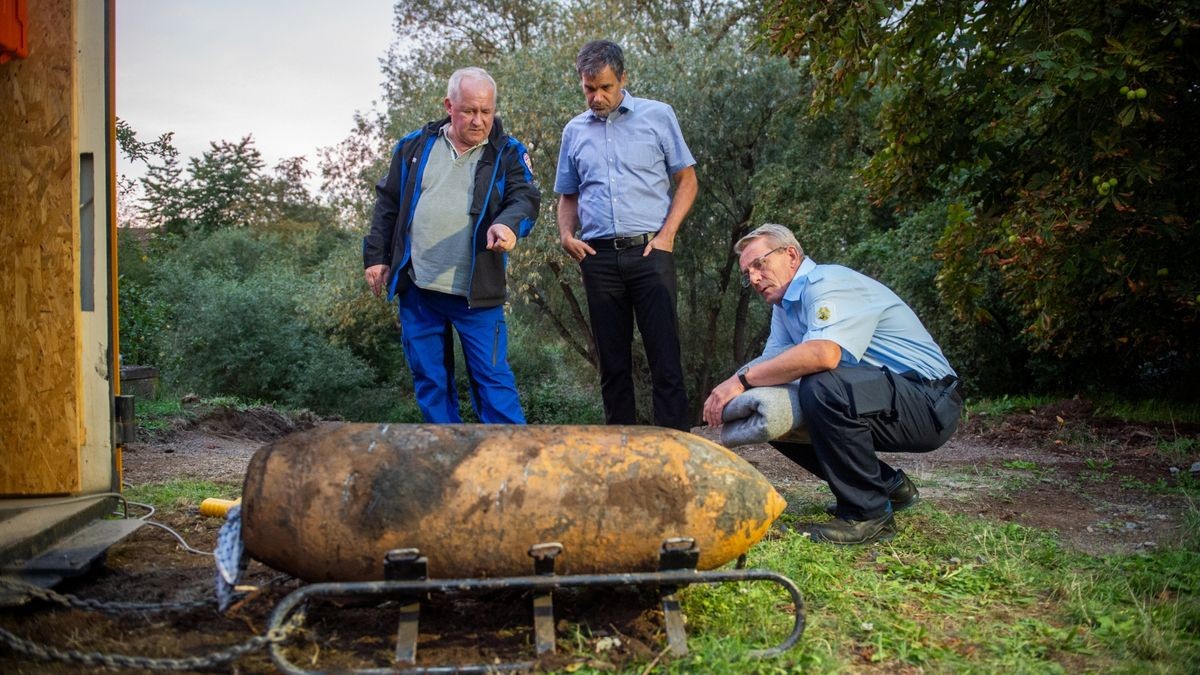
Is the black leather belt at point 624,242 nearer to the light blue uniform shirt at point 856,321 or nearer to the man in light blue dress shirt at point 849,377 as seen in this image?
the man in light blue dress shirt at point 849,377

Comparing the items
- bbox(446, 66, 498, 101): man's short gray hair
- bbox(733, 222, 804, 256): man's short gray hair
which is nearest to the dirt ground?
bbox(733, 222, 804, 256): man's short gray hair

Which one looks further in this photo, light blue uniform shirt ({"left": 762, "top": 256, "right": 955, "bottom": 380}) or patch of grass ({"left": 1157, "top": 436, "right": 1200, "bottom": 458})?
patch of grass ({"left": 1157, "top": 436, "right": 1200, "bottom": 458})

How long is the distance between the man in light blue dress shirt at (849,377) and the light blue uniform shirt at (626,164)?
3.25ft

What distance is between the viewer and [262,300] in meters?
19.2

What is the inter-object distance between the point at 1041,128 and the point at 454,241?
5.27 metres

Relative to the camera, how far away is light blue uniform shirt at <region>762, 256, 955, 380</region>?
4.17m

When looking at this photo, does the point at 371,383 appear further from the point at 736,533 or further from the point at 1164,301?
the point at 736,533

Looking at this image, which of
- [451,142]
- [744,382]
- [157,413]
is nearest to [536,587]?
[744,382]

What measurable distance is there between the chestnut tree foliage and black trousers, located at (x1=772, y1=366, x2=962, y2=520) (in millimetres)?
2428

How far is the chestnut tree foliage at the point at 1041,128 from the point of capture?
578cm

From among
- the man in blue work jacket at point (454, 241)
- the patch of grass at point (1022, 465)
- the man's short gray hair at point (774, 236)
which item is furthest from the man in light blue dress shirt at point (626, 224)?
the patch of grass at point (1022, 465)

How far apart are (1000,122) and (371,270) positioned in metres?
4.82

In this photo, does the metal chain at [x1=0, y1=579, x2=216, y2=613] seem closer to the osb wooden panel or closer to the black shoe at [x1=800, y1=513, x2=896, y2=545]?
the osb wooden panel

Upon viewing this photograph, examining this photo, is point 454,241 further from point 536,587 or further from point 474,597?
point 536,587
